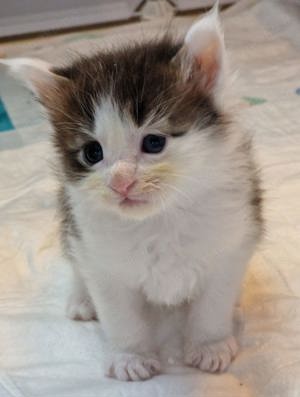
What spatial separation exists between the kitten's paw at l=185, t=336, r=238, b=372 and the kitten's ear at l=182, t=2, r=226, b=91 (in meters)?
0.51

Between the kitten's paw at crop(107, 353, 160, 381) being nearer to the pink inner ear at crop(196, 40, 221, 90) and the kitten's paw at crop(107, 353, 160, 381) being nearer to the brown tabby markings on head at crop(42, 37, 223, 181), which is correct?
the brown tabby markings on head at crop(42, 37, 223, 181)

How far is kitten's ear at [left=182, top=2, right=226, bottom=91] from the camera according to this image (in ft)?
3.44

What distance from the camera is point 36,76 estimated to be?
1.15 metres

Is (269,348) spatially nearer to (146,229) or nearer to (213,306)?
(213,306)

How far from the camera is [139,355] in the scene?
1.28m

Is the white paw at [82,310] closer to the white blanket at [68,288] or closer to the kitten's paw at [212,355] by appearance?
the white blanket at [68,288]

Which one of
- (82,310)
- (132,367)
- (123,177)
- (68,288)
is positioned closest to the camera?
(123,177)

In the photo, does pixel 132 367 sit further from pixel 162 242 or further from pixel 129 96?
pixel 129 96

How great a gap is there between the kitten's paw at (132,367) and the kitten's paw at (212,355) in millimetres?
71

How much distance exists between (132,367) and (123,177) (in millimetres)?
447

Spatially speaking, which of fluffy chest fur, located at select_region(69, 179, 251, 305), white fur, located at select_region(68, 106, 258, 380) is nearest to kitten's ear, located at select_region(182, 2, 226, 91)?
white fur, located at select_region(68, 106, 258, 380)

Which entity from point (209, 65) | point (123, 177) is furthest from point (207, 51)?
point (123, 177)

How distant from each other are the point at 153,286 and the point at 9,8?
2.45 m

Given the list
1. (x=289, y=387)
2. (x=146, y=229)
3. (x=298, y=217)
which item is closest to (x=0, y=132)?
(x=298, y=217)
